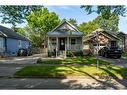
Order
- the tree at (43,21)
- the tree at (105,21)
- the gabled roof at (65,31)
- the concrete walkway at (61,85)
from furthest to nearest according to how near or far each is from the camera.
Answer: the tree at (43,21), the gabled roof at (65,31), the tree at (105,21), the concrete walkway at (61,85)

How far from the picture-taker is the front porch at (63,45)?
40344 mm

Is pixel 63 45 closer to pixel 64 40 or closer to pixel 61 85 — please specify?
pixel 64 40

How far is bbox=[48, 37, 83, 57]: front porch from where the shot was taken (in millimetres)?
40344

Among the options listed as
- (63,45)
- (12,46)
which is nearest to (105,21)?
(63,45)

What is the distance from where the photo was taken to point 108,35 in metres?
51.8

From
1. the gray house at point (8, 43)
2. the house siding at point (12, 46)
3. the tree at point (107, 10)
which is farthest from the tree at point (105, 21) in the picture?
the house siding at point (12, 46)

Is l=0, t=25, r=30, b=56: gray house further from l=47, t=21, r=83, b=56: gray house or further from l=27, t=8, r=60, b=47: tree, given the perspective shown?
l=27, t=8, r=60, b=47: tree

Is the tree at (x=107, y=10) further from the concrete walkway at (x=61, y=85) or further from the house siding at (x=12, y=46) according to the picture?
the house siding at (x=12, y=46)

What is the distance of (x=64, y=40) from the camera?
43.3 m
